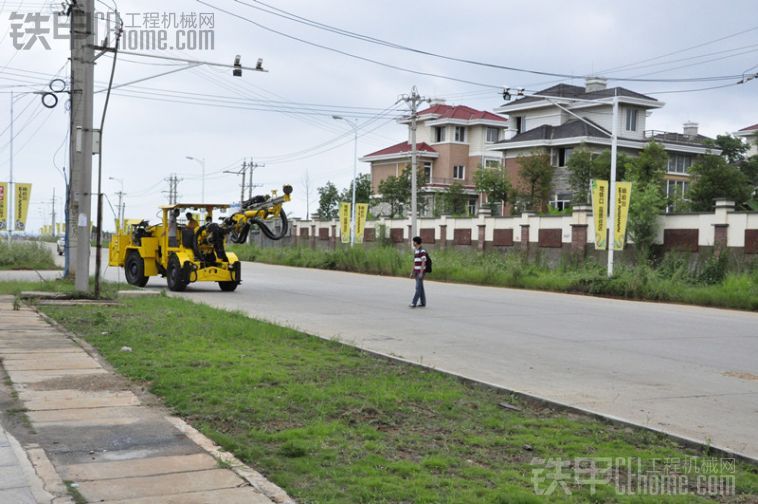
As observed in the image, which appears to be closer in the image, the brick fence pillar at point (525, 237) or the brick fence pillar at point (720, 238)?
the brick fence pillar at point (720, 238)

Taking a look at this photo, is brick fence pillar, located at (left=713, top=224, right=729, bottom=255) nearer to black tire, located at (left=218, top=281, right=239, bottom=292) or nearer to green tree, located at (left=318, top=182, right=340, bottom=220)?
black tire, located at (left=218, top=281, right=239, bottom=292)

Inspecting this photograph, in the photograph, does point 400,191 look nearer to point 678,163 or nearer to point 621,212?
point 678,163

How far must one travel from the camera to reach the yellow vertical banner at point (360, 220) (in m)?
51.6

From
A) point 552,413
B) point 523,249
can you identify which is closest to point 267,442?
point 552,413

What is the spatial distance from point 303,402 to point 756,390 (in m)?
5.74

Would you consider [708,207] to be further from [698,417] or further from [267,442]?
[267,442]

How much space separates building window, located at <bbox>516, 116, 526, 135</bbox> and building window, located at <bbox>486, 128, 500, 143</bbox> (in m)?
5.73

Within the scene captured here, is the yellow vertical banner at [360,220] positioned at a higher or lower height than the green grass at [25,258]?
higher

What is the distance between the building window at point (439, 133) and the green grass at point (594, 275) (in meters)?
29.3

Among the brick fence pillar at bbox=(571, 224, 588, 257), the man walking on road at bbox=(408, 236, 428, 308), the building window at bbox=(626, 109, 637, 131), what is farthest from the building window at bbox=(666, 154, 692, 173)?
the man walking on road at bbox=(408, 236, 428, 308)

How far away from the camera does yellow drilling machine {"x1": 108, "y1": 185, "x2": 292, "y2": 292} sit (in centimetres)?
2436

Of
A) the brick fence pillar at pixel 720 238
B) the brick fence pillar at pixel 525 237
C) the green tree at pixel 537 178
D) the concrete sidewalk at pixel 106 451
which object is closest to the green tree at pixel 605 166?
the green tree at pixel 537 178

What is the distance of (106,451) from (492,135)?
6815 centimetres

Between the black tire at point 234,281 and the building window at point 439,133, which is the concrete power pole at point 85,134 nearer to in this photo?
the black tire at point 234,281
